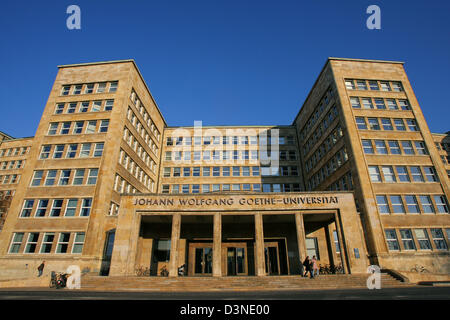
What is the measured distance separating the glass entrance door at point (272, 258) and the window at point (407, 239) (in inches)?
501

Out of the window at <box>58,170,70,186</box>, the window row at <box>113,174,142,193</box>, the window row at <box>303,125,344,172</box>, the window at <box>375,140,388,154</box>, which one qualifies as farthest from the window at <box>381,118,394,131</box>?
the window at <box>58,170,70,186</box>

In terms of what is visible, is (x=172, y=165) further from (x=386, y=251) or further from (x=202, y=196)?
(x=386, y=251)

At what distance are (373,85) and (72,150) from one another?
3959 cm

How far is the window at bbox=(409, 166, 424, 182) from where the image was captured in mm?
29064

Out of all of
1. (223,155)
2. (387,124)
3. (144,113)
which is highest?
(144,113)

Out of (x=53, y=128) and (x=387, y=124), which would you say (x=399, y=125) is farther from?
(x=53, y=128)

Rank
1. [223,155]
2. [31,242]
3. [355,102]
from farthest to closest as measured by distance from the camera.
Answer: [223,155]
[355,102]
[31,242]

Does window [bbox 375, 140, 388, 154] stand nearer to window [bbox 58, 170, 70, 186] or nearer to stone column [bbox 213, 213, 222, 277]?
stone column [bbox 213, 213, 222, 277]

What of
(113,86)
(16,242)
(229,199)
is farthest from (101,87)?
(229,199)

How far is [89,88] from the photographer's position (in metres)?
34.8

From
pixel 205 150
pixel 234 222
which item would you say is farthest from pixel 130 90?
pixel 234 222

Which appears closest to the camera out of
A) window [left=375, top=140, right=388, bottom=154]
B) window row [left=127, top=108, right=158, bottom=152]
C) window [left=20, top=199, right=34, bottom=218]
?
window [left=20, top=199, right=34, bottom=218]

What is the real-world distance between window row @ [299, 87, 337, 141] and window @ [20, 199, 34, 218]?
38611 mm

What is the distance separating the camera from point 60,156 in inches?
1211
